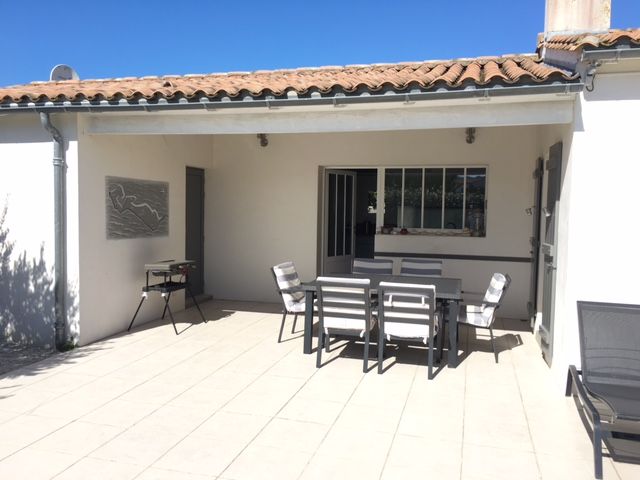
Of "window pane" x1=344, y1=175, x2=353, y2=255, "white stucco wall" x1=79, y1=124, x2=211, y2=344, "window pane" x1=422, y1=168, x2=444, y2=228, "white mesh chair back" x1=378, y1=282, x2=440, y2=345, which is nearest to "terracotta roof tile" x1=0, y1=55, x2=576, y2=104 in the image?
"white stucco wall" x1=79, y1=124, x2=211, y2=344

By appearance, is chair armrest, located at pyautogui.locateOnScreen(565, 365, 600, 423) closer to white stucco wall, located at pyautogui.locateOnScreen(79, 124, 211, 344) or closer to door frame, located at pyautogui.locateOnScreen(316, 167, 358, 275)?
white stucco wall, located at pyautogui.locateOnScreen(79, 124, 211, 344)

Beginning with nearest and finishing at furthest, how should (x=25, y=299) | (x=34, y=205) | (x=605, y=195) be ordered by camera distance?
(x=605, y=195)
(x=34, y=205)
(x=25, y=299)

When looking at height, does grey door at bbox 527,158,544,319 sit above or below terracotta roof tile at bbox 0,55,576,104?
below

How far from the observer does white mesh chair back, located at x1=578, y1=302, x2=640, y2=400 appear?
3.70 m

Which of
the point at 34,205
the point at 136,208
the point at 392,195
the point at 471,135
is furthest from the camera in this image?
the point at 392,195

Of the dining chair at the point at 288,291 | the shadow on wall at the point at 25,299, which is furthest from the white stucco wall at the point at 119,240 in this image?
the dining chair at the point at 288,291

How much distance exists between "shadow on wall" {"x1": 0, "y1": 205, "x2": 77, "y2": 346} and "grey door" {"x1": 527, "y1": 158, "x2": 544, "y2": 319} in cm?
602

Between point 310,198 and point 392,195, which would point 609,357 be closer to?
point 392,195

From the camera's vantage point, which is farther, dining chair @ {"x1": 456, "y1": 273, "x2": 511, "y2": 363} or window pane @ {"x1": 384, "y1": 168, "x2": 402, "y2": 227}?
window pane @ {"x1": 384, "y1": 168, "x2": 402, "y2": 227}

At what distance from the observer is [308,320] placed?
17.7 feet

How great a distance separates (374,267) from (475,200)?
2.14 metres

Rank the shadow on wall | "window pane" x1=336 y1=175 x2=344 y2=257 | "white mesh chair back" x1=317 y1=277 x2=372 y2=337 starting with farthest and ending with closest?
"window pane" x1=336 y1=175 x2=344 y2=257, the shadow on wall, "white mesh chair back" x1=317 y1=277 x2=372 y2=337

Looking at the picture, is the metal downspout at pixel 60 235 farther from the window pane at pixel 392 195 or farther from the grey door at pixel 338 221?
the window pane at pixel 392 195

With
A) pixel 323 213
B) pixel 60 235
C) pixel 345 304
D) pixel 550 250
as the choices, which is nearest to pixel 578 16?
pixel 550 250
